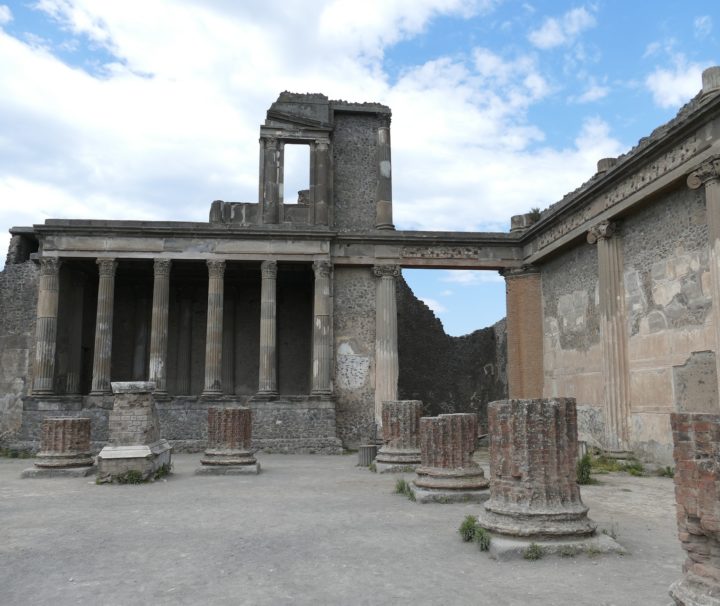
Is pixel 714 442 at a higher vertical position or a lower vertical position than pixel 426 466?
higher

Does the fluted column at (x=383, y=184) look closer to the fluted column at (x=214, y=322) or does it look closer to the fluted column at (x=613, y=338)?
the fluted column at (x=214, y=322)

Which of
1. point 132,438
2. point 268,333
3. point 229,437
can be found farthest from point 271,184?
point 132,438

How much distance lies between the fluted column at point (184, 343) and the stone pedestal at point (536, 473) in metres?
16.9

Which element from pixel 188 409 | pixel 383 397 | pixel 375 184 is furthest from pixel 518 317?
pixel 188 409

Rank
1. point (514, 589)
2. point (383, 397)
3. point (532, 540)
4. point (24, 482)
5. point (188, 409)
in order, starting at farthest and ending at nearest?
1. point (383, 397)
2. point (188, 409)
3. point (24, 482)
4. point (532, 540)
5. point (514, 589)

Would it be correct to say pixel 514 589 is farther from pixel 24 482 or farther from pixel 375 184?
pixel 375 184

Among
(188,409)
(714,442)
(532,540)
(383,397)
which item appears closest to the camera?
(714,442)

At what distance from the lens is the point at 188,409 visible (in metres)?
17.0

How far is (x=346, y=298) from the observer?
19016 millimetres

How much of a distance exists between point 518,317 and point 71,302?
43.7 feet

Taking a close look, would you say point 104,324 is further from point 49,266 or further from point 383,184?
point 383,184

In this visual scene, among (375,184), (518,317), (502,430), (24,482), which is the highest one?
(375,184)

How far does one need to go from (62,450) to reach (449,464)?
24.1ft

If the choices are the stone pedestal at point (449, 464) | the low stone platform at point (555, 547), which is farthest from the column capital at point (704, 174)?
the low stone platform at point (555, 547)
